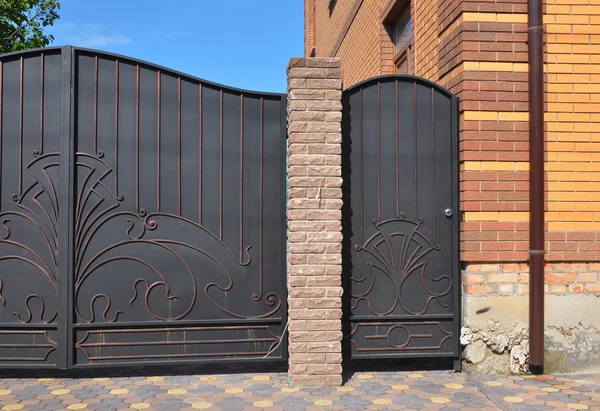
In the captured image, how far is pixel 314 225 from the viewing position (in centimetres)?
481

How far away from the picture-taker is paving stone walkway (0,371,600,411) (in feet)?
14.0

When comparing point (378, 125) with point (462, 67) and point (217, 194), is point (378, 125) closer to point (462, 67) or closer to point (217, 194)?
point (462, 67)

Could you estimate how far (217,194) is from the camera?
502cm

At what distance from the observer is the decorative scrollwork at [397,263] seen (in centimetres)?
514

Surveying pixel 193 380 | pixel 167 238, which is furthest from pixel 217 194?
pixel 193 380

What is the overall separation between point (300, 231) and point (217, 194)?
79cm

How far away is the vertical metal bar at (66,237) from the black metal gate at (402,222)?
2.24m

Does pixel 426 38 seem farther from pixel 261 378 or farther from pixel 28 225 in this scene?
→ pixel 28 225

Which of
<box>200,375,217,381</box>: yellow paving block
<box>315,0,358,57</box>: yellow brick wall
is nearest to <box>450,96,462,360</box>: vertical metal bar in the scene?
<box>200,375,217,381</box>: yellow paving block

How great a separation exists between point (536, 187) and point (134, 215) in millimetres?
3298

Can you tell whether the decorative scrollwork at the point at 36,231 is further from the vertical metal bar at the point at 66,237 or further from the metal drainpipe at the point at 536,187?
the metal drainpipe at the point at 536,187

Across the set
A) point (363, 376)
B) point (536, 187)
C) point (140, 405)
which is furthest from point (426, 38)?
point (140, 405)

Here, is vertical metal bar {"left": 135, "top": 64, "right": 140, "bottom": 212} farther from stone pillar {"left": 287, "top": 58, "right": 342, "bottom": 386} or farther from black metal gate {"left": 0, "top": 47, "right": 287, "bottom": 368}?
stone pillar {"left": 287, "top": 58, "right": 342, "bottom": 386}

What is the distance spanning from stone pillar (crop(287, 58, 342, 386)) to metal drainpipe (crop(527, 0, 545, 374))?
1585 mm
